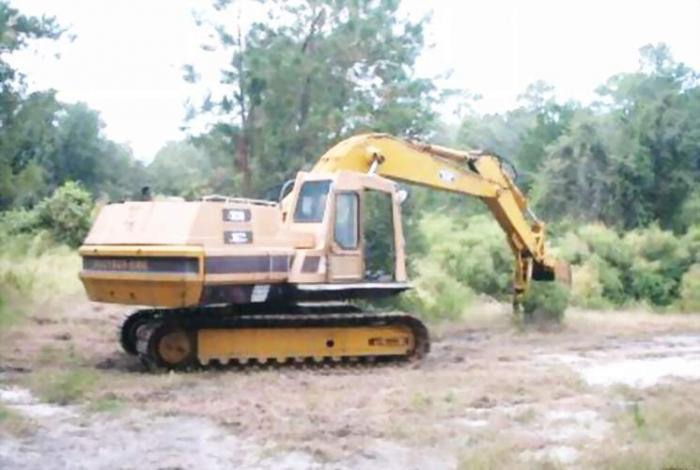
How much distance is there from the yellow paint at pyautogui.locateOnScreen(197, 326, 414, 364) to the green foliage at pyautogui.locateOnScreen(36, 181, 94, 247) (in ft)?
54.7

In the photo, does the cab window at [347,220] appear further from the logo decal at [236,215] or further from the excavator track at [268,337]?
the logo decal at [236,215]

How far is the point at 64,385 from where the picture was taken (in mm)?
9664

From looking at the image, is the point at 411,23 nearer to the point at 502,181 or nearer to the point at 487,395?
the point at 502,181

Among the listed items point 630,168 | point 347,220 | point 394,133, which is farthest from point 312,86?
point 630,168

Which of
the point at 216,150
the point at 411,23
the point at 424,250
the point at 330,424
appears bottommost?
the point at 330,424

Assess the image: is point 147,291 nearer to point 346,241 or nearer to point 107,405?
point 107,405

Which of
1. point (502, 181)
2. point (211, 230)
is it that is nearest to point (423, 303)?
point (502, 181)

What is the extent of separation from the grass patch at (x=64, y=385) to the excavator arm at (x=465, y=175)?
402cm

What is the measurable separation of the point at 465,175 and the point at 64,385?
682 centimetres

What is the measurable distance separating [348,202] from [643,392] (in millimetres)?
3986

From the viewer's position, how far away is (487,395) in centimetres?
959

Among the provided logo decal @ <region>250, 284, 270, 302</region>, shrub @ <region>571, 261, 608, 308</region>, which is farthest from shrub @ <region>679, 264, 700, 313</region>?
logo decal @ <region>250, 284, 270, 302</region>

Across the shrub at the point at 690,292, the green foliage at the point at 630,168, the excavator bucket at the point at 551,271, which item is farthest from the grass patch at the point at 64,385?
the green foliage at the point at 630,168

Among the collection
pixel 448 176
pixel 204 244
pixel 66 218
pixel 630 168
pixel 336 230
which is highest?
pixel 630 168
